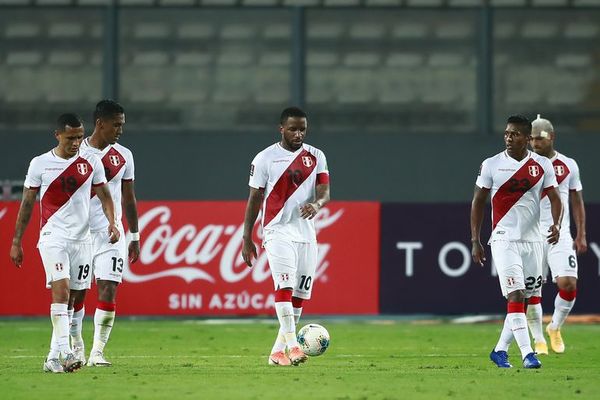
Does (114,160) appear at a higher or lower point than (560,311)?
higher

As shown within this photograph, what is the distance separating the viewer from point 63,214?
39.8ft

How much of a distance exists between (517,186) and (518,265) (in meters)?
0.70

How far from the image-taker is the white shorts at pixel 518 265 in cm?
1274

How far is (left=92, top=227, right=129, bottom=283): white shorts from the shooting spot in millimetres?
12844

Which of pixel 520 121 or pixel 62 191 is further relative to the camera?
pixel 520 121

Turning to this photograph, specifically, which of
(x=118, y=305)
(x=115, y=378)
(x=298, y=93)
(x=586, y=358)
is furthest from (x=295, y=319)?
(x=298, y=93)

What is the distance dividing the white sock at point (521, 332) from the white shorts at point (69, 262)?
3656 mm

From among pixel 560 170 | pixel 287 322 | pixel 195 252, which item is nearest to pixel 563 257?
pixel 560 170

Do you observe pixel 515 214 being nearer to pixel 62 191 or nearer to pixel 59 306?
pixel 62 191

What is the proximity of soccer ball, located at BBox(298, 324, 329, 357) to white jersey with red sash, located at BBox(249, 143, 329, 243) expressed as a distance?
0.81m

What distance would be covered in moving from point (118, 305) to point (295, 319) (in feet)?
22.0

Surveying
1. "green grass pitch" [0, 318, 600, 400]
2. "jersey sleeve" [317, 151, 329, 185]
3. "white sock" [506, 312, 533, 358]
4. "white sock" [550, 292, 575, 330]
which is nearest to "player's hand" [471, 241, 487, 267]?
"white sock" [506, 312, 533, 358]

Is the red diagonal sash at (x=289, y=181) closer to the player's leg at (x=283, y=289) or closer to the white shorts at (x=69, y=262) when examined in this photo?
the player's leg at (x=283, y=289)

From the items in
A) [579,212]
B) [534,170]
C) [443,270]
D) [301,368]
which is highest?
[534,170]
